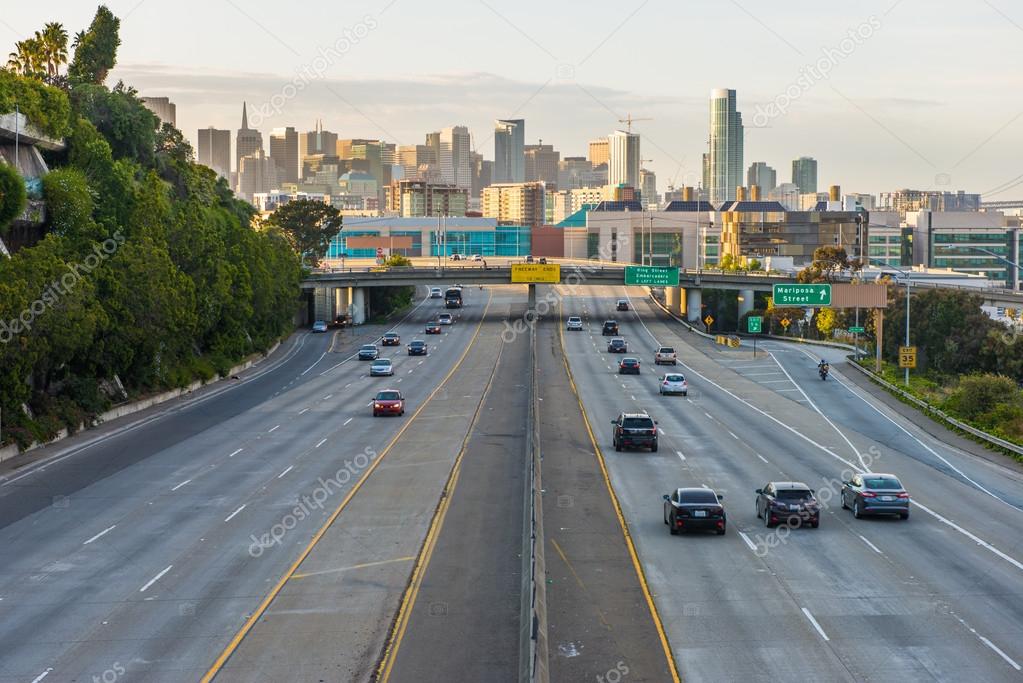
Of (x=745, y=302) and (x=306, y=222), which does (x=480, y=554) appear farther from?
(x=306, y=222)

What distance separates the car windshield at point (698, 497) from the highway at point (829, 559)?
36.7 inches

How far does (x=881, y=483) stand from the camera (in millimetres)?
36188

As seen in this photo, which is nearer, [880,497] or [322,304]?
[880,497]

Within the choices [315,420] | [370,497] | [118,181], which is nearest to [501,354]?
[118,181]

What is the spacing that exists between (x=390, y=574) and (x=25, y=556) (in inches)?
381

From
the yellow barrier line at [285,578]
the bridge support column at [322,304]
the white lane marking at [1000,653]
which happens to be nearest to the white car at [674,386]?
the yellow barrier line at [285,578]

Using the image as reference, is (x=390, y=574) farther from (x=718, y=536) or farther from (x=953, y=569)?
(x=953, y=569)

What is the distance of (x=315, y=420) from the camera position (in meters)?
A: 60.8

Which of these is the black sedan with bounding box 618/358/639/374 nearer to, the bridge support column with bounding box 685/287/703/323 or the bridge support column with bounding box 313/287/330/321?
the bridge support column with bounding box 685/287/703/323

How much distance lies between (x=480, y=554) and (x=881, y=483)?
1243 cm

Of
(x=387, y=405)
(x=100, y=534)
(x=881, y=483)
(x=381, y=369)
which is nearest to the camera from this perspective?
(x=100, y=534)

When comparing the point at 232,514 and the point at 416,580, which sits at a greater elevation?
the point at 416,580

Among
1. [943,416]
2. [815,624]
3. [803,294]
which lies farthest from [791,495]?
[803,294]

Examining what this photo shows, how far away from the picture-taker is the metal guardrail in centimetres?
5052
